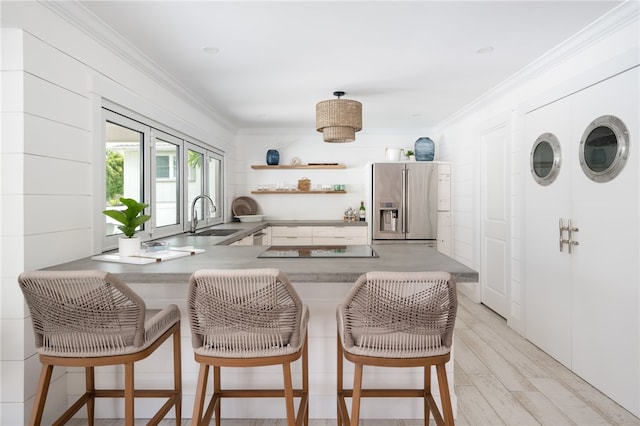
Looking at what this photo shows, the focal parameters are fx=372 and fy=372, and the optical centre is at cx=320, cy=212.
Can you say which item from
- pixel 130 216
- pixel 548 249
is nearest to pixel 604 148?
pixel 548 249

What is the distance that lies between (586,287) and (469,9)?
2.01 m

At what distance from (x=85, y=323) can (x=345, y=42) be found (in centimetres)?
230

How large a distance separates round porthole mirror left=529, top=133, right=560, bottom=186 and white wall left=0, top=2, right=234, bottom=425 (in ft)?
10.8

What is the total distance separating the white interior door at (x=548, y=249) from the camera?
9.18 feet

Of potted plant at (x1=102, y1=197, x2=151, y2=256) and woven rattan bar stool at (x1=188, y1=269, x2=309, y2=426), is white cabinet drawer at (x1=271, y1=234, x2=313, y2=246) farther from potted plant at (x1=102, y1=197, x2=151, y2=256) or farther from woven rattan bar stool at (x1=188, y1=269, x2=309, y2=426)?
woven rattan bar stool at (x1=188, y1=269, x2=309, y2=426)

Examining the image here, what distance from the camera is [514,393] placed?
2422 mm

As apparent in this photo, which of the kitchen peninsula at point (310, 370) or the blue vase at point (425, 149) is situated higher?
the blue vase at point (425, 149)

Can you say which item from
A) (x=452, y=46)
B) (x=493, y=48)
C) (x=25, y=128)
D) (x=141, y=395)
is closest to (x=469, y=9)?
(x=452, y=46)

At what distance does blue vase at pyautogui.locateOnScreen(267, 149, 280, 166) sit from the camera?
5863mm

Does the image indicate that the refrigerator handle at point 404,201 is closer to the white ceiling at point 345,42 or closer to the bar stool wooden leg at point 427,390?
the white ceiling at point 345,42

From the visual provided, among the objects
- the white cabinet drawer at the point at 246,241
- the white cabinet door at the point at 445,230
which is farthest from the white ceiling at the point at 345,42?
the white cabinet door at the point at 445,230

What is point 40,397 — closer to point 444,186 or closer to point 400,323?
point 400,323

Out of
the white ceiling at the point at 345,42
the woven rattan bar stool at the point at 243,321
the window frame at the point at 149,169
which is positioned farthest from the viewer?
the window frame at the point at 149,169

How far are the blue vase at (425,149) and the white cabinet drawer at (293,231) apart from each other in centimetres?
192
